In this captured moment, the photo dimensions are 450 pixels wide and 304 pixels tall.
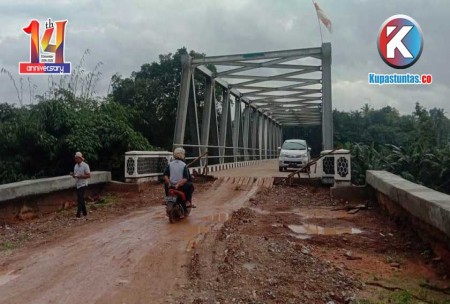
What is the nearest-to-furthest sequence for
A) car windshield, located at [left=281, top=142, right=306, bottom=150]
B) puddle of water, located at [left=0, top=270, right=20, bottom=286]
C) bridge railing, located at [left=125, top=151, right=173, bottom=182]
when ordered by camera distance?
puddle of water, located at [left=0, top=270, right=20, bottom=286] → bridge railing, located at [left=125, top=151, right=173, bottom=182] → car windshield, located at [left=281, top=142, right=306, bottom=150]

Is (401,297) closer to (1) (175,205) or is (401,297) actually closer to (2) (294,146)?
(1) (175,205)

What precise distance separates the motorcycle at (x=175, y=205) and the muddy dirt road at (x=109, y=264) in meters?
0.16

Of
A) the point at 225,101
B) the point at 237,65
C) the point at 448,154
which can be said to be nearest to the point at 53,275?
the point at 448,154

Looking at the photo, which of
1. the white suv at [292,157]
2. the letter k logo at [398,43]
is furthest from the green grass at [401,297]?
the white suv at [292,157]

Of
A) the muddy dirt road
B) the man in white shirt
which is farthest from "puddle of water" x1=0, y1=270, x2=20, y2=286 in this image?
the man in white shirt

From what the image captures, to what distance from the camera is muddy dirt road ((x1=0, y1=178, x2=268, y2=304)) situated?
3.84 metres

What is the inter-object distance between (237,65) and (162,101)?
434 inches

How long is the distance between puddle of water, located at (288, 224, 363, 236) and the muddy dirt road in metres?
1.26

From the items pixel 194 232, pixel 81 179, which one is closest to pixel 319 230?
pixel 194 232

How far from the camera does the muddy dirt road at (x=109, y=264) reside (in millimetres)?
3839

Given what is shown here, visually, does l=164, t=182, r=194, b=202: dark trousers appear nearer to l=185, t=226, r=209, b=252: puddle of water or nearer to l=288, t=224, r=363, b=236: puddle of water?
l=185, t=226, r=209, b=252: puddle of water

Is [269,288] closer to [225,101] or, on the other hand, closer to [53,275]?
[53,275]

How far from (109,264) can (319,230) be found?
3293mm

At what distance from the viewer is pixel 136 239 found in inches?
233
